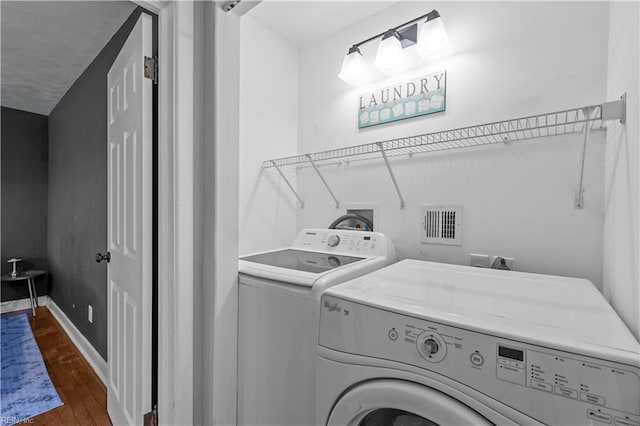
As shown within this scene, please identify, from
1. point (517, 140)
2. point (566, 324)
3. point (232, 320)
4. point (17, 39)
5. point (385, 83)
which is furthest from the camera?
point (17, 39)

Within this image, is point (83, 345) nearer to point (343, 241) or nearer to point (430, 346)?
point (343, 241)

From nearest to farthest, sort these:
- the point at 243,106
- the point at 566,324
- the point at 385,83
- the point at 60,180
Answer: the point at 566,324, the point at 385,83, the point at 243,106, the point at 60,180

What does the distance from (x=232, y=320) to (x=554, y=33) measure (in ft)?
6.31

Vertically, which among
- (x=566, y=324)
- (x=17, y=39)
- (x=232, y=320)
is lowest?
(x=232, y=320)

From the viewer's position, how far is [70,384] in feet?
6.31

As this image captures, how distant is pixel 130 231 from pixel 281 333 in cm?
90

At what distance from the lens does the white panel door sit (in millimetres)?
1194

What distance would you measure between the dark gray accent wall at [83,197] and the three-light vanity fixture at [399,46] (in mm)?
1344

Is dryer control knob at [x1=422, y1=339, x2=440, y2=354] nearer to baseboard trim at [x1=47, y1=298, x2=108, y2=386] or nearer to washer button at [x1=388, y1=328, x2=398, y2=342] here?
washer button at [x1=388, y1=328, x2=398, y2=342]

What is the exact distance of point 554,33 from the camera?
1.25 meters

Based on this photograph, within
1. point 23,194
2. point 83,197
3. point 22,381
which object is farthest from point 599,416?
point 23,194

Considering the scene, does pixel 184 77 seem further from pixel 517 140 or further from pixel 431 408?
pixel 517 140

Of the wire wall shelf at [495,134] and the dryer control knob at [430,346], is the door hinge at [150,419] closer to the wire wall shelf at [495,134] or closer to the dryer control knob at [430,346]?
the dryer control knob at [430,346]

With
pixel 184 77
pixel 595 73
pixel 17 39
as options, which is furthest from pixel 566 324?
pixel 17 39
